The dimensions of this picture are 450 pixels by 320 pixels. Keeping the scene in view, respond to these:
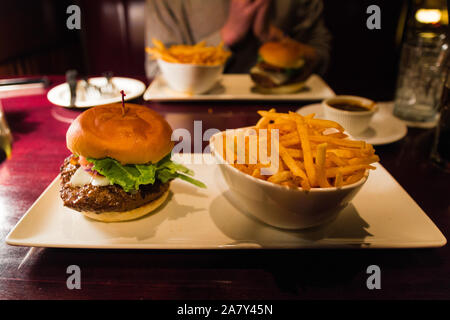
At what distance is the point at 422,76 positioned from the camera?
1.88 metres

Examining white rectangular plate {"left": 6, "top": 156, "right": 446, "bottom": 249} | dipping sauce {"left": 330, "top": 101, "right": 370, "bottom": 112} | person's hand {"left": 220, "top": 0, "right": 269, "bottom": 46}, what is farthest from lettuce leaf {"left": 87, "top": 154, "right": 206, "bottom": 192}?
person's hand {"left": 220, "top": 0, "right": 269, "bottom": 46}

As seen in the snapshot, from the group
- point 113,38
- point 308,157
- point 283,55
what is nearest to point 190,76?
point 283,55

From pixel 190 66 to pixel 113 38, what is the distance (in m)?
2.59

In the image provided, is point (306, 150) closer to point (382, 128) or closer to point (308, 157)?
point (308, 157)

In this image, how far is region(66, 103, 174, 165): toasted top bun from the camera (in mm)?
1017

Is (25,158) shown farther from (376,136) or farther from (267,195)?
(376,136)

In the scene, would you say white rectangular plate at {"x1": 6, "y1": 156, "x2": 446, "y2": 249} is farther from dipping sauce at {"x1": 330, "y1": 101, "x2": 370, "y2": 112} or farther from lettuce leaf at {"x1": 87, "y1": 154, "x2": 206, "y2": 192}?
dipping sauce at {"x1": 330, "y1": 101, "x2": 370, "y2": 112}

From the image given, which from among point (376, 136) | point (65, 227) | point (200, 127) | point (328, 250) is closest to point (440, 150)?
point (376, 136)

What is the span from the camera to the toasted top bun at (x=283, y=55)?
2336 mm

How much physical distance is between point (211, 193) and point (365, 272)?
57 cm

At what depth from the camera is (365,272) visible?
3.03ft

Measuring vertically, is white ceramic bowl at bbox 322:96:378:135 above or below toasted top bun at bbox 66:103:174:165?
below

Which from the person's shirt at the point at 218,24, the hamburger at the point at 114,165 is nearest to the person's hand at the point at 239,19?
the person's shirt at the point at 218,24

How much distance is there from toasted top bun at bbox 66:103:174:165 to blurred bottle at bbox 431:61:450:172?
46.7 inches
